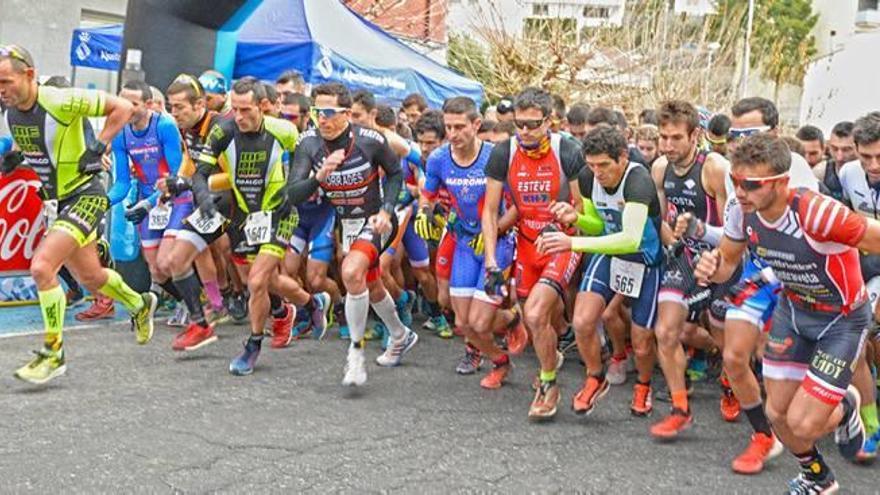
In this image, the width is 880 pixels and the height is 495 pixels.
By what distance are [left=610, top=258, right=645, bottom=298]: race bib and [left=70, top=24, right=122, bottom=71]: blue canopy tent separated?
11.2 meters

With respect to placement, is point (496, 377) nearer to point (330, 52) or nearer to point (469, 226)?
point (469, 226)

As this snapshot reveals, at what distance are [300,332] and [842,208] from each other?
5466 mm

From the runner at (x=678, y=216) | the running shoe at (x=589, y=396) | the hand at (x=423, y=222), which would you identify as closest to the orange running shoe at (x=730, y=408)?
the runner at (x=678, y=216)

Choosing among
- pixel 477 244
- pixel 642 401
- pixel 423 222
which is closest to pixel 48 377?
pixel 423 222

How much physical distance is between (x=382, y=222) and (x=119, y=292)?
2200 mm

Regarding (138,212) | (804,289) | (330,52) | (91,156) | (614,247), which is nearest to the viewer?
(804,289)

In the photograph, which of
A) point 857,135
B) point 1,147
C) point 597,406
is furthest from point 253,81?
point 857,135

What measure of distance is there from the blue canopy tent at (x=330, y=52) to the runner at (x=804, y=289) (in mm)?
8233

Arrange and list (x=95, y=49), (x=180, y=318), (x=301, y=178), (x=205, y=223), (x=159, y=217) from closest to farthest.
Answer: (x=301, y=178), (x=205, y=223), (x=159, y=217), (x=180, y=318), (x=95, y=49)

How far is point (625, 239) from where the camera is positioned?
5.87 m

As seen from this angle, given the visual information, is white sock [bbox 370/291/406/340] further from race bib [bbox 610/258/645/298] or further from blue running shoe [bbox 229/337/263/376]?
race bib [bbox 610/258/645/298]

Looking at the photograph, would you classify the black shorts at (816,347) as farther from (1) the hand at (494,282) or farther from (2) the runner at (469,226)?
(2) the runner at (469,226)

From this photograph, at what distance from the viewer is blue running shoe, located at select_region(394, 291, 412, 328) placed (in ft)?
30.3

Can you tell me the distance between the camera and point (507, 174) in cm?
680
